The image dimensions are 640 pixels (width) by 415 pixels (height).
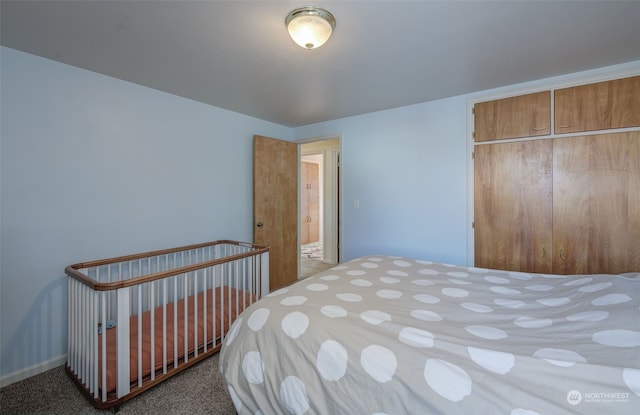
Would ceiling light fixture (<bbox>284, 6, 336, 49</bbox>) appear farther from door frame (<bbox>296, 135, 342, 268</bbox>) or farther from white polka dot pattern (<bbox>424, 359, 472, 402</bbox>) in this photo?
door frame (<bbox>296, 135, 342, 268</bbox>)

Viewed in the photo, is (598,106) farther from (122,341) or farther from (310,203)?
(310,203)

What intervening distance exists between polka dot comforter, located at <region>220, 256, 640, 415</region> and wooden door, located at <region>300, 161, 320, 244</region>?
5.37 meters

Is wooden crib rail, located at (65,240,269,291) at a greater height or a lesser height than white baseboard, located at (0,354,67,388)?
greater

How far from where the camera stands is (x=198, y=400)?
167 centimetres

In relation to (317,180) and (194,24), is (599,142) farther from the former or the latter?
(317,180)

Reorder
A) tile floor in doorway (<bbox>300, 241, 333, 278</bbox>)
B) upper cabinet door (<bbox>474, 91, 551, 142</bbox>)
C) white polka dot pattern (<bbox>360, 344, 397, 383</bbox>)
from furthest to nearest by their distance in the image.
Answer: tile floor in doorway (<bbox>300, 241, 333, 278</bbox>), upper cabinet door (<bbox>474, 91, 551, 142</bbox>), white polka dot pattern (<bbox>360, 344, 397, 383</bbox>)

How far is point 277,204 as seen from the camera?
368 centimetres

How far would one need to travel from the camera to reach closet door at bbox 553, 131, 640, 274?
6.82 ft

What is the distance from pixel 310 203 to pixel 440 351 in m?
6.19

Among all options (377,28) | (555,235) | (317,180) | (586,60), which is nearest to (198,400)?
(377,28)

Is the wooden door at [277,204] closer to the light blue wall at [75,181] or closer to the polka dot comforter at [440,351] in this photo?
the light blue wall at [75,181]

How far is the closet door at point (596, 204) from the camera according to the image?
208 centimetres

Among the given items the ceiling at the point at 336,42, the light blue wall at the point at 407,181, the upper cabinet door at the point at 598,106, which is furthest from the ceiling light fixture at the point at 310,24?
the upper cabinet door at the point at 598,106

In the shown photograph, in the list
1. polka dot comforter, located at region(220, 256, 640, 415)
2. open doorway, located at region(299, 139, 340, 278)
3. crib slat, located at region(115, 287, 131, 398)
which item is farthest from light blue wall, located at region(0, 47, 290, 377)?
Answer: open doorway, located at region(299, 139, 340, 278)
